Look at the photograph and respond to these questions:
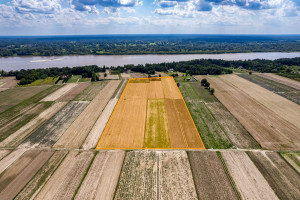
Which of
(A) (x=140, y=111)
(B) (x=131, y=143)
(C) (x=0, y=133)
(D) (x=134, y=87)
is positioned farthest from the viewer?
(D) (x=134, y=87)

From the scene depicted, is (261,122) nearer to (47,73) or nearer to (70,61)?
(47,73)

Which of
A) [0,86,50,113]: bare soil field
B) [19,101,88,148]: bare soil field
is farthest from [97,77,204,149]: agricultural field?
[0,86,50,113]: bare soil field

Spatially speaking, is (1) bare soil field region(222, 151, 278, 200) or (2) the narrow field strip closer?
(1) bare soil field region(222, 151, 278, 200)

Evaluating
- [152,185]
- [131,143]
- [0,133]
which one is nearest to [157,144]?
[131,143]

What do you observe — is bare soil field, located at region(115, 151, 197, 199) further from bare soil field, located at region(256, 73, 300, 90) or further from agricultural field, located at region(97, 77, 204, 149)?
bare soil field, located at region(256, 73, 300, 90)

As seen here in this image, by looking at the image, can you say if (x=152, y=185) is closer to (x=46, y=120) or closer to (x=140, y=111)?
(x=140, y=111)

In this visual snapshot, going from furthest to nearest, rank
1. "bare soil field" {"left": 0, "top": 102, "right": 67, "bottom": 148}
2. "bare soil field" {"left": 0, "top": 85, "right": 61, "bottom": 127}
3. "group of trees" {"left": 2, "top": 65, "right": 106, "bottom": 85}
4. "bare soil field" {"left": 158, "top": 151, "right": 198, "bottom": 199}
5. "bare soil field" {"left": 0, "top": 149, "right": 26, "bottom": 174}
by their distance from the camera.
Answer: "group of trees" {"left": 2, "top": 65, "right": 106, "bottom": 85} → "bare soil field" {"left": 0, "top": 85, "right": 61, "bottom": 127} → "bare soil field" {"left": 0, "top": 102, "right": 67, "bottom": 148} → "bare soil field" {"left": 0, "top": 149, "right": 26, "bottom": 174} → "bare soil field" {"left": 158, "top": 151, "right": 198, "bottom": 199}

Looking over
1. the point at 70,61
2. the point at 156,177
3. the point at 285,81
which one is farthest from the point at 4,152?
the point at 70,61
